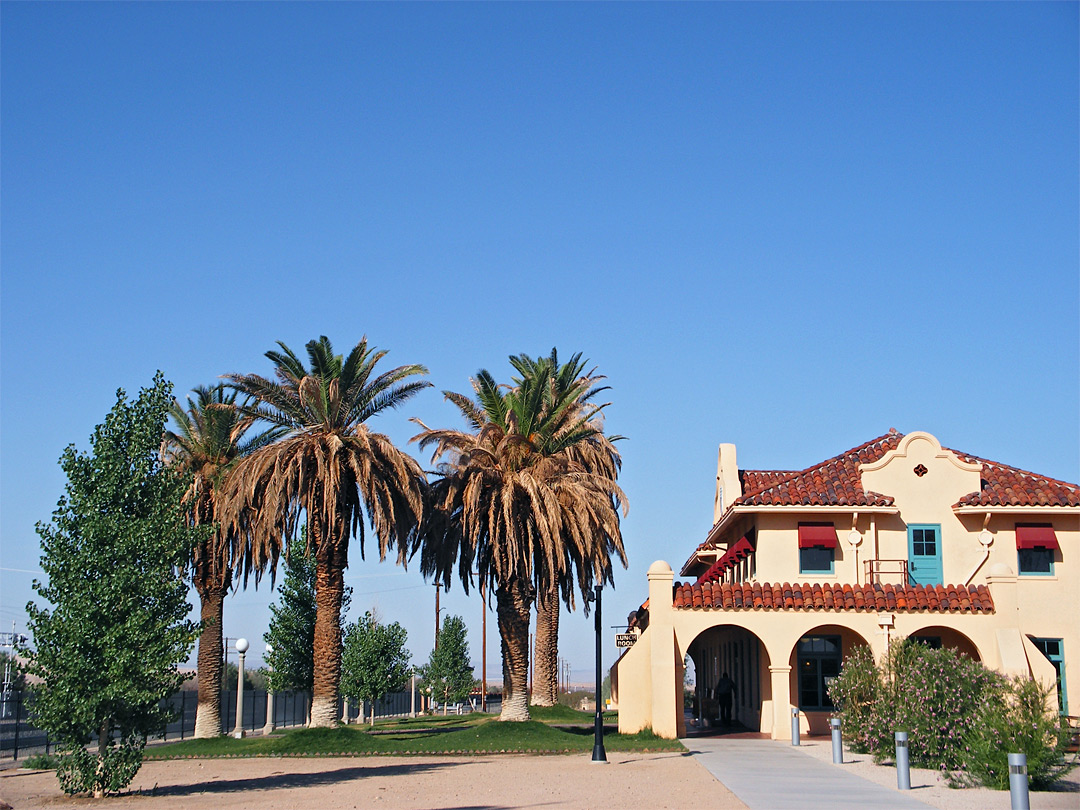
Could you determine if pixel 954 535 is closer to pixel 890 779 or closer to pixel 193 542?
pixel 890 779

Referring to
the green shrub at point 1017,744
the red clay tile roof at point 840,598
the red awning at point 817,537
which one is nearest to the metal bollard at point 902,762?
the green shrub at point 1017,744

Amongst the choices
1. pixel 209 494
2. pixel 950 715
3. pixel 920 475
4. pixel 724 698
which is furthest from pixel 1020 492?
pixel 209 494

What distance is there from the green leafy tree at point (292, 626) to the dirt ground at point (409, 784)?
14900 millimetres

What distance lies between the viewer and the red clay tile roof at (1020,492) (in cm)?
3116

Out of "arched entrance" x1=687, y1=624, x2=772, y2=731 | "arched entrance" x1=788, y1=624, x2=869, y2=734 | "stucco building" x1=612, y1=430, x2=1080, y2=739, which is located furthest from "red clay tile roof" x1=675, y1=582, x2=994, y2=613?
"arched entrance" x1=788, y1=624, x2=869, y2=734

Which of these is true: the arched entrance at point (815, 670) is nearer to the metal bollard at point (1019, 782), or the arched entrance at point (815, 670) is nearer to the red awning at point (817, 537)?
the red awning at point (817, 537)

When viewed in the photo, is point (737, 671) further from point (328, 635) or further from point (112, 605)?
point (112, 605)

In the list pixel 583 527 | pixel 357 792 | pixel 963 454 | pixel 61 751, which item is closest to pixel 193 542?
pixel 61 751

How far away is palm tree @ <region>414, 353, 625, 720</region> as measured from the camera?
30.9 metres

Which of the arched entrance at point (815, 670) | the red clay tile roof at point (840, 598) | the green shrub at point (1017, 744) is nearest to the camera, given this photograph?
the green shrub at point (1017, 744)

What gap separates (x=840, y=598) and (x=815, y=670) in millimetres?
3370

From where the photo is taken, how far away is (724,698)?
119 ft

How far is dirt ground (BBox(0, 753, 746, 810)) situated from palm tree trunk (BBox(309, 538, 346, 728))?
316cm

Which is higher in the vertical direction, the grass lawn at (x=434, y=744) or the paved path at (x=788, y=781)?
the paved path at (x=788, y=781)
